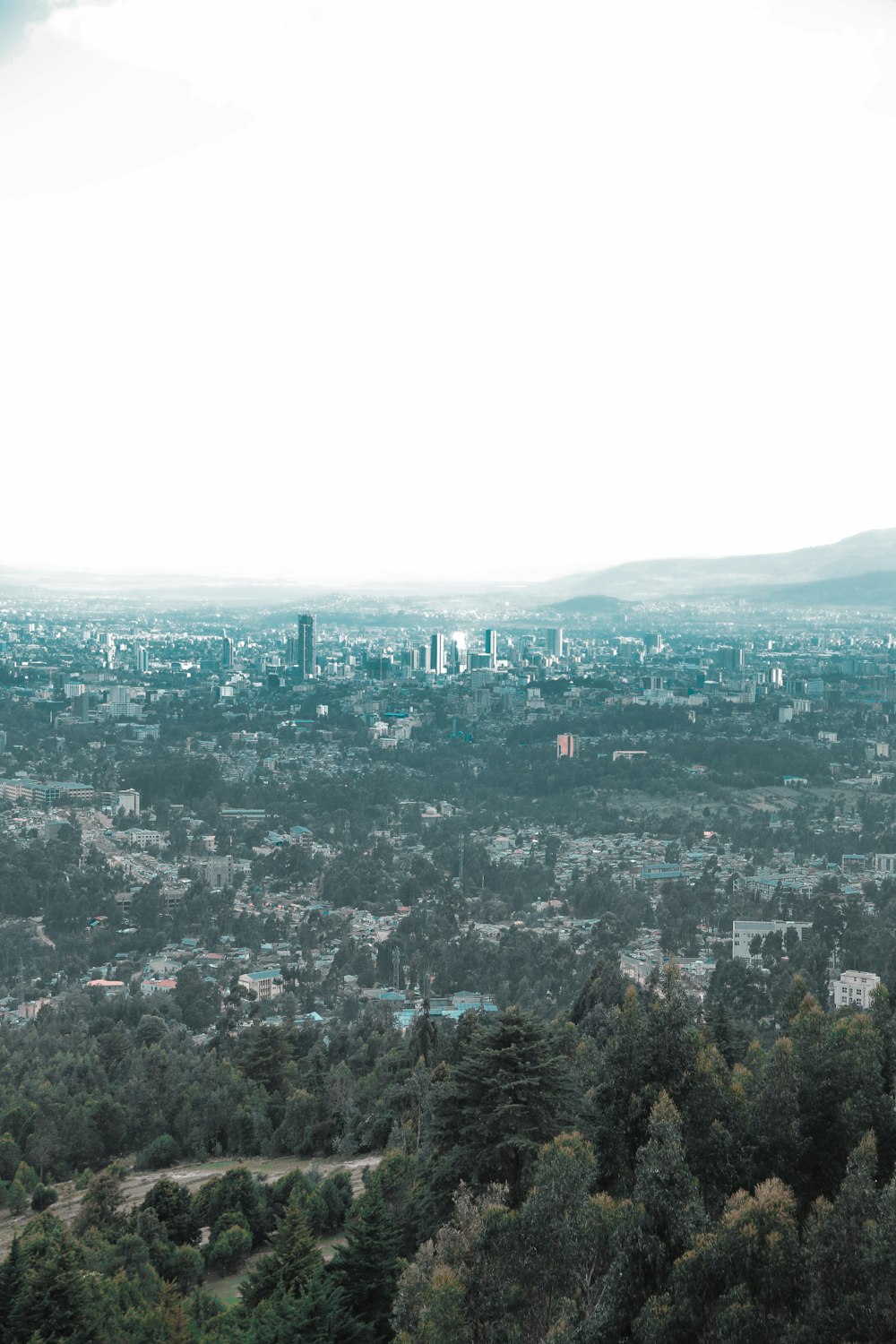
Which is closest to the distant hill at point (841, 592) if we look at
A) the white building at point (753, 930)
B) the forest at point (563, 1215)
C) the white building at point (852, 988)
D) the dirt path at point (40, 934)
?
the white building at point (753, 930)

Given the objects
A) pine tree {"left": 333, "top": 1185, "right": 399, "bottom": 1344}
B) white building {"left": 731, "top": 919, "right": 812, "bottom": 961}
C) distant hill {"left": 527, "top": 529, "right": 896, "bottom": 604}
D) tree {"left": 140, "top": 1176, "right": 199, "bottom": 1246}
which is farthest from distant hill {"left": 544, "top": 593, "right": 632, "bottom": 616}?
pine tree {"left": 333, "top": 1185, "right": 399, "bottom": 1344}

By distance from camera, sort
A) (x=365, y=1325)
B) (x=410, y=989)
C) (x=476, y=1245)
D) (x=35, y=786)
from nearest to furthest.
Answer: (x=476, y=1245), (x=365, y=1325), (x=410, y=989), (x=35, y=786)

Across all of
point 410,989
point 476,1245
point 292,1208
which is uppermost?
point 476,1245

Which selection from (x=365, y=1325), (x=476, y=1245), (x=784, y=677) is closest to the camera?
(x=476, y=1245)

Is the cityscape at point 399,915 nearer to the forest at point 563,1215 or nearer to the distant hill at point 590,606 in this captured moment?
the forest at point 563,1215

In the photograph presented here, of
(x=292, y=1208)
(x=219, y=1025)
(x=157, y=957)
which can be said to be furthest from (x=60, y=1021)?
(x=292, y=1208)

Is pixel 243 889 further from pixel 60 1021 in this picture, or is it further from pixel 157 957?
pixel 60 1021
